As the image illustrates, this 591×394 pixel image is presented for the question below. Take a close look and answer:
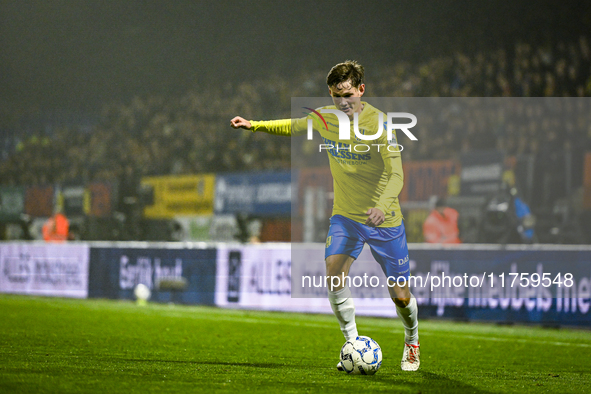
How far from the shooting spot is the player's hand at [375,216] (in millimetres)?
5223

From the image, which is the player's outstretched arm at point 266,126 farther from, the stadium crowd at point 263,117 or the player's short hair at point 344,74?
the stadium crowd at point 263,117

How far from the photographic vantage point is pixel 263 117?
22.1 m

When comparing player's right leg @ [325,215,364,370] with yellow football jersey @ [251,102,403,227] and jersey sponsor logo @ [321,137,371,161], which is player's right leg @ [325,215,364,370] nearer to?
yellow football jersey @ [251,102,403,227]

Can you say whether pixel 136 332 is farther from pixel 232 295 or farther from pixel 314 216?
pixel 314 216

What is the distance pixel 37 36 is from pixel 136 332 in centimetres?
2003

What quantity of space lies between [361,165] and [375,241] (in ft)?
1.83

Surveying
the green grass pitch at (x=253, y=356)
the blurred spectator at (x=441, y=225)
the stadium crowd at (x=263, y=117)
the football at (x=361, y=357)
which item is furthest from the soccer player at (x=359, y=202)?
the stadium crowd at (x=263, y=117)

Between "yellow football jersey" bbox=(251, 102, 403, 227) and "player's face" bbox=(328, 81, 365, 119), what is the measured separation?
0.40ft

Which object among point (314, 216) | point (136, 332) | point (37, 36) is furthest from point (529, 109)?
point (37, 36)

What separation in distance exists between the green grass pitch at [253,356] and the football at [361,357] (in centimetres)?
9

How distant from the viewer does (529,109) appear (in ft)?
50.5

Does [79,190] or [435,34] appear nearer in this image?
[435,34]

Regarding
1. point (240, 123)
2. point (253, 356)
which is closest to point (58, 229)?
point (253, 356)

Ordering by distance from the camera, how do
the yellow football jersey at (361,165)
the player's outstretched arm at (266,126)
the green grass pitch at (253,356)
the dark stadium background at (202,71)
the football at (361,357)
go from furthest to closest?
the dark stadium background at (202,71) → the player's outstretched arm at (266,126) → the yellow football jersey at (361,165) → the football at (361,357) → the green grass pitch at (253,356)
